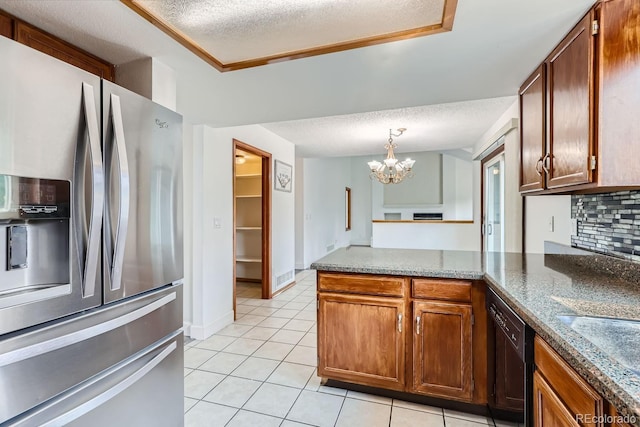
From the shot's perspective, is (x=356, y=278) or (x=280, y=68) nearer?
(x=280, y=68)

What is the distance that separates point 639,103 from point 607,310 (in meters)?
0.80

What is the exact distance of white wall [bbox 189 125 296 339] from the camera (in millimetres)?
3031

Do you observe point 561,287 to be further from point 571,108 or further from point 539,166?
point 571,108

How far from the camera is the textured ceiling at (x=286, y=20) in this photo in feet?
4.37

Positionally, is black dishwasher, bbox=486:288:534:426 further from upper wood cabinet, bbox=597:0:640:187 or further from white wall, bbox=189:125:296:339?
white wall, bbox=189:125:296:339

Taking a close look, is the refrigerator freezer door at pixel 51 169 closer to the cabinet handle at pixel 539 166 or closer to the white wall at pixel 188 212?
the white wall at pixel 188 212

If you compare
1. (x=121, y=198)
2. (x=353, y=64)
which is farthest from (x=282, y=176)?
(x=121, y=198)

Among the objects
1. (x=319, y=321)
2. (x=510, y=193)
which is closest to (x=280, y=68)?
(x=319, y=321)

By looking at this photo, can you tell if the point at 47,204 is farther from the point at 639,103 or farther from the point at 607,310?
the point at 639,103

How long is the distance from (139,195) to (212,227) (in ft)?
6.04

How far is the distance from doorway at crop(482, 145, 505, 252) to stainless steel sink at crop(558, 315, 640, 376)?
8.69ft

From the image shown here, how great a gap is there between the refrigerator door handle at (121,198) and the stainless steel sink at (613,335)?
5.37 feet

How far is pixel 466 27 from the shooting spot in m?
1.45

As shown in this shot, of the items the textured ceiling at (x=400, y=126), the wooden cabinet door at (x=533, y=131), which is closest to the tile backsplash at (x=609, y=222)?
the wooden cabinet door at (x=533, y=131)
